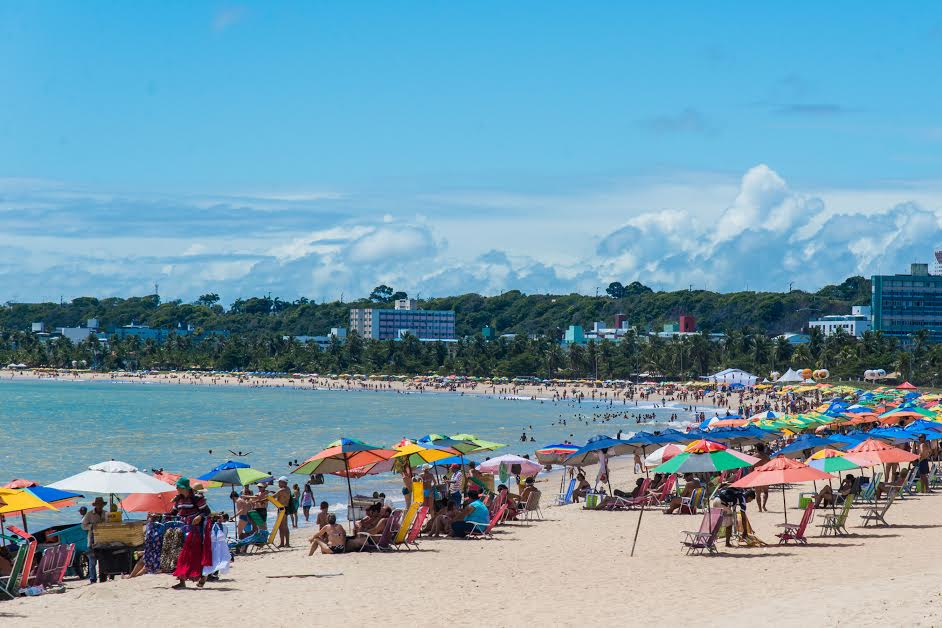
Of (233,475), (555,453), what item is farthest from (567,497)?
(233,475)

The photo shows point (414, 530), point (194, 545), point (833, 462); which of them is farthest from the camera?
point (833, 462)

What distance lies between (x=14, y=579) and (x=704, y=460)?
29.1ft

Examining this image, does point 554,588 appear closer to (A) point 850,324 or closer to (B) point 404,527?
(B) point 404,527

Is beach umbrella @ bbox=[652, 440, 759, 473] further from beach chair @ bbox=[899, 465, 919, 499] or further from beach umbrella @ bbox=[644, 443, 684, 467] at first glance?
beach chair @ bbox=[899, 465, 919, 499]

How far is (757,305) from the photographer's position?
644 ft

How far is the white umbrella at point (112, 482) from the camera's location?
43.1 ft

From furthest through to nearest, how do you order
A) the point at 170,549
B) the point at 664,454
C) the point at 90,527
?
1. the point at 664,454
2. the point at 90,527
3. the point at 170,549

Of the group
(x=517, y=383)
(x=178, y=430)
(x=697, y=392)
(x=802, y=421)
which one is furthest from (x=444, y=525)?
(x=517, y=383)

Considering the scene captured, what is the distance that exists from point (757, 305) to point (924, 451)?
18026 centimetres

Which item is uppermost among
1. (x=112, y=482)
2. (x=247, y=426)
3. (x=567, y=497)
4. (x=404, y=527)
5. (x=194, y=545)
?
(x=112, y=482)

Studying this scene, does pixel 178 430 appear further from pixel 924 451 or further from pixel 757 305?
pixel 757 305

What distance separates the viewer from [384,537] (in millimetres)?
14312

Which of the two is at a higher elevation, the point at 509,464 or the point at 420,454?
the point at 420,454

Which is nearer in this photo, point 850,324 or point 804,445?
point 804,445
